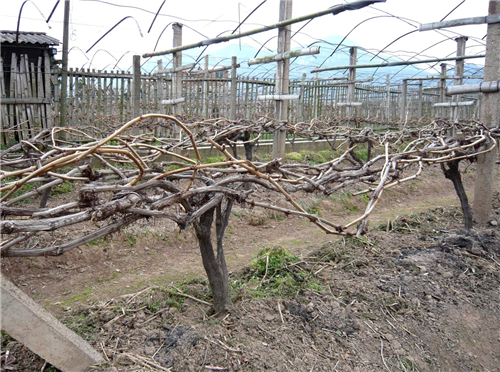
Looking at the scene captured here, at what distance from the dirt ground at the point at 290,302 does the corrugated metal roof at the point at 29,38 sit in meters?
5.48

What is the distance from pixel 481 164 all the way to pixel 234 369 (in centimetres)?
435

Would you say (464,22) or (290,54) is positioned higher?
(464,22)

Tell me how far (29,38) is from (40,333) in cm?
833

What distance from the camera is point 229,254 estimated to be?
507cm

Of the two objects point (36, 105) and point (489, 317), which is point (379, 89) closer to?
point (36, 105)

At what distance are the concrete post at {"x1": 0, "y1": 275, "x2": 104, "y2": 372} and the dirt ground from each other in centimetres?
13

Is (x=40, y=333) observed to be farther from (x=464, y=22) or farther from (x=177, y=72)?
(x=177, y=72)

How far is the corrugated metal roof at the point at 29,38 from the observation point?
811cm

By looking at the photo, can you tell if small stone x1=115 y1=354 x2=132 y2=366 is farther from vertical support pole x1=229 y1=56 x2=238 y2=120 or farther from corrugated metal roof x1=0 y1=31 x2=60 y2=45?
corrugated metal roof x1=0 y1=31 x2=60 y2=45

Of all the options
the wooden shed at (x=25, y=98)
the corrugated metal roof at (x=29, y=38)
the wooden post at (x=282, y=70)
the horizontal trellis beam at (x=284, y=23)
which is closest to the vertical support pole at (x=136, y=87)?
the horizontal trellis beam at (x=284, y=23)

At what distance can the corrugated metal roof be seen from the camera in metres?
8.11

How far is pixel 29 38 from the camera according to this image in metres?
8.42

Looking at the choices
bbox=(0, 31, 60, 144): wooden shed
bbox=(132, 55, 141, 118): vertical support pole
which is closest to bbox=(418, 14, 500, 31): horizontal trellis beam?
bbox=(132, 55, 141, 118): vertical support pole

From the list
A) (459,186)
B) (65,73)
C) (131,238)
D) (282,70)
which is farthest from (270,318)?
(65,73)
